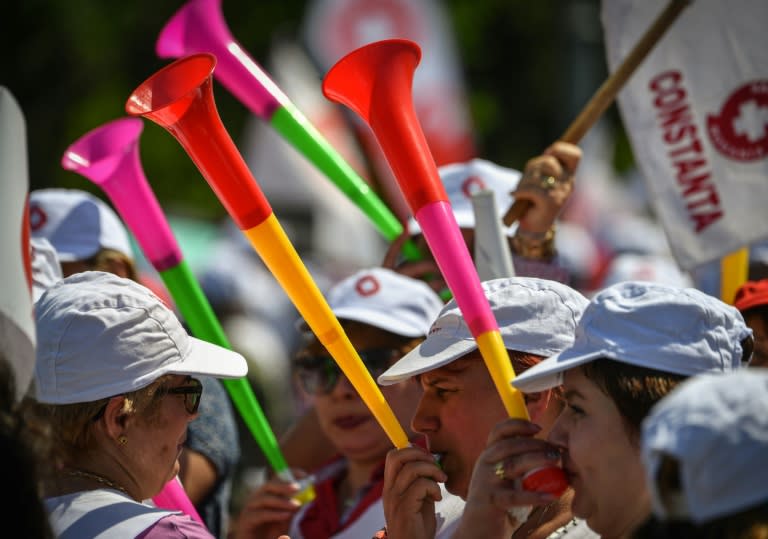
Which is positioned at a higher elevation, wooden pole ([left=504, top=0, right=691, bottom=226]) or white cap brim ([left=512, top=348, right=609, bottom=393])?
wooden pole ([left=504, top=0, right=691, bottom=226])

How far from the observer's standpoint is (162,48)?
3871 millimetres

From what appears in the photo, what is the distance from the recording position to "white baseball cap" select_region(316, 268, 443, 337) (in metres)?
3.79

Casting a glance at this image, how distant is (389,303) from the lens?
3.84 metres

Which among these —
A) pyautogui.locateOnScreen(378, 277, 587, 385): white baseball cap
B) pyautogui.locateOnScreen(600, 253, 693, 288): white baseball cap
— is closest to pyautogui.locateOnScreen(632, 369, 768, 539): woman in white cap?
pyautogui.locateOnScreen(378, 277, 587, 385): white baseball cap

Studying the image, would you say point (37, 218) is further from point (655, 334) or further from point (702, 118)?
point (655, 334)

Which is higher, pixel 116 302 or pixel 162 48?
pixel 162 48

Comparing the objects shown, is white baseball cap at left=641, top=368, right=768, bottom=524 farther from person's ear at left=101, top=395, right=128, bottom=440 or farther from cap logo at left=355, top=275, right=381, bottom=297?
cap logo at left=355, top=275, right=381, bottom=297

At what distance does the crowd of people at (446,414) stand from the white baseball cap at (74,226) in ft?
1.33

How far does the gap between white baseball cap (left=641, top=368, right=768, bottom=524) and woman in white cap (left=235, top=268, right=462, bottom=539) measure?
1884 mm

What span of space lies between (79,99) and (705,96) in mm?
11419

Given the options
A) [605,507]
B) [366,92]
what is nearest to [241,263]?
[366,92]

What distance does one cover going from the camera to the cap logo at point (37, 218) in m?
4.36

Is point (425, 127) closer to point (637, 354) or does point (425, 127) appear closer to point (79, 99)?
point (637, 354)

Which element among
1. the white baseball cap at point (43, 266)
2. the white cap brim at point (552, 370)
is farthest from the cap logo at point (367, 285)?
the white cap brim at point (552, 370)
